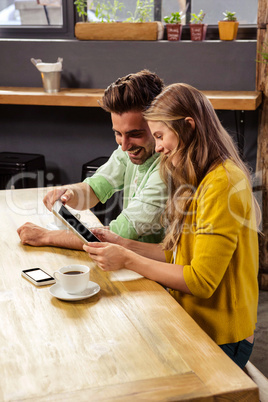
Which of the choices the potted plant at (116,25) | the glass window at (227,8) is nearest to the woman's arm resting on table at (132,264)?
the potted plant at (116,25)

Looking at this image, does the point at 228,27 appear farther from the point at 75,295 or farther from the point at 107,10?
the point at 75,295

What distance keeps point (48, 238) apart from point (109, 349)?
29.0 inches

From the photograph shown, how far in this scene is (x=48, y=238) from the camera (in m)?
1.78

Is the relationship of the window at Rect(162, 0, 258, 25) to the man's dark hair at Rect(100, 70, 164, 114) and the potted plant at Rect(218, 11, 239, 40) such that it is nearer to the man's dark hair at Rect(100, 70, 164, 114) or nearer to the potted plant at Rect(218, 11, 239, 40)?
the potted plant at Rect(218, 11, 239, 40)

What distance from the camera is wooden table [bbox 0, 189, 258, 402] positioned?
0.97 meters

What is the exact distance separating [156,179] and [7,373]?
3.28 feet

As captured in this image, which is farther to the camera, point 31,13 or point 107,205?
point 31,13

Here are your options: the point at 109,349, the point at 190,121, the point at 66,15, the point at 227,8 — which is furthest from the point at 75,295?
the point at 66,15

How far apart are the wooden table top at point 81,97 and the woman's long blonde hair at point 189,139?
1.46 m

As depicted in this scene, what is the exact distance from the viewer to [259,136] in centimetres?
324

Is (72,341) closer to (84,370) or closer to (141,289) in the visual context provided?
(84,370)

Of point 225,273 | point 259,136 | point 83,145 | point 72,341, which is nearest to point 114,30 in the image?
point 83,145

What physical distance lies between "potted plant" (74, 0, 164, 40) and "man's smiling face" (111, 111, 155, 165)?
179 centimetres

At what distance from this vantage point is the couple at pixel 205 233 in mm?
1397
